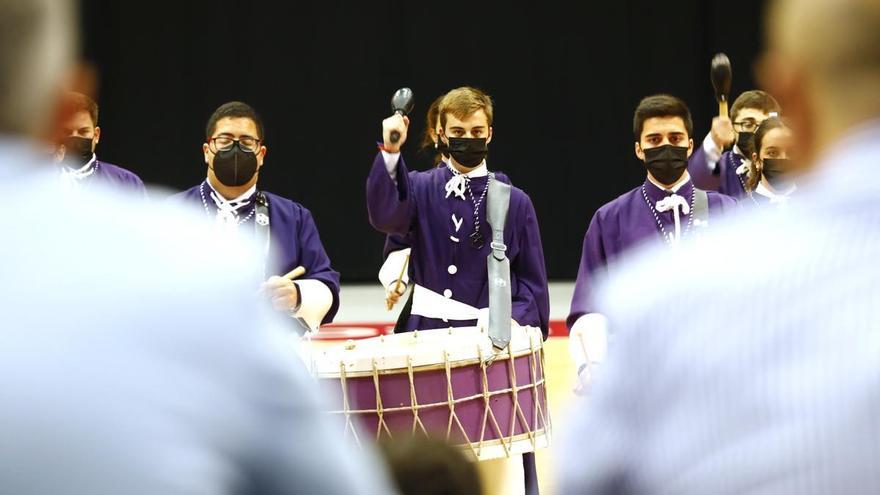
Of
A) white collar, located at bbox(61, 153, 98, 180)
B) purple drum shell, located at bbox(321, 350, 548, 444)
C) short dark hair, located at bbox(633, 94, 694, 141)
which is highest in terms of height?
short dark hair, located at bbox(633, 94, 694, 141)

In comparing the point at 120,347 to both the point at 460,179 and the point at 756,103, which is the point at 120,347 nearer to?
the point at 460,179

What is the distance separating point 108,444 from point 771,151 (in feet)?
17.1

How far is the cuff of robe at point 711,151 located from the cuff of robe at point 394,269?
4.79ft

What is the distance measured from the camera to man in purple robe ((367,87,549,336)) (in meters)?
5.26

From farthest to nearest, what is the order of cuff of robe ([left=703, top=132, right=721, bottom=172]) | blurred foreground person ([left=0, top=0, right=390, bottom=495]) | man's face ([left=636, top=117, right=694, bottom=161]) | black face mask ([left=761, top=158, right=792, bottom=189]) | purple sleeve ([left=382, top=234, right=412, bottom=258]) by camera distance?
cuff of robe ([left=703, top=132, right=721, bottom=172]), black face mask ([left=761, top=158, right=792, bottom=189]), purple sleeve ([left=382, top=234, right=412, bottom=258]), man's face ([left=636, top=117, right=694, bottom=161]), blurred foreground person ([left=0, top=0, right=390, bottom=495])

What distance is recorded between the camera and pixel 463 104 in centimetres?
560

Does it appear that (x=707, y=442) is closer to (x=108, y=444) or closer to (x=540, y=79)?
(x=108, y=444)

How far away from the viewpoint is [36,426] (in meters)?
0.94

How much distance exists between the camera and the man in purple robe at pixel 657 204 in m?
5.03

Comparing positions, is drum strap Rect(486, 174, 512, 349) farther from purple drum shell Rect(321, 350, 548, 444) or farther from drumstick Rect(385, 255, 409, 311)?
drumstick Rect(385, 255, 409, 311)

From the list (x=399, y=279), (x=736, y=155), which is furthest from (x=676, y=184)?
(x=736, y=155)

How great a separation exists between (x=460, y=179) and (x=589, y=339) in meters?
1.45

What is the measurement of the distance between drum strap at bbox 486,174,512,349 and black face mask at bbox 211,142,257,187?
962mm

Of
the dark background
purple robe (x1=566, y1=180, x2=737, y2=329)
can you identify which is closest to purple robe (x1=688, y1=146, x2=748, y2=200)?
purple robe (x1=566, y1=180, x2=737, y2=329)
